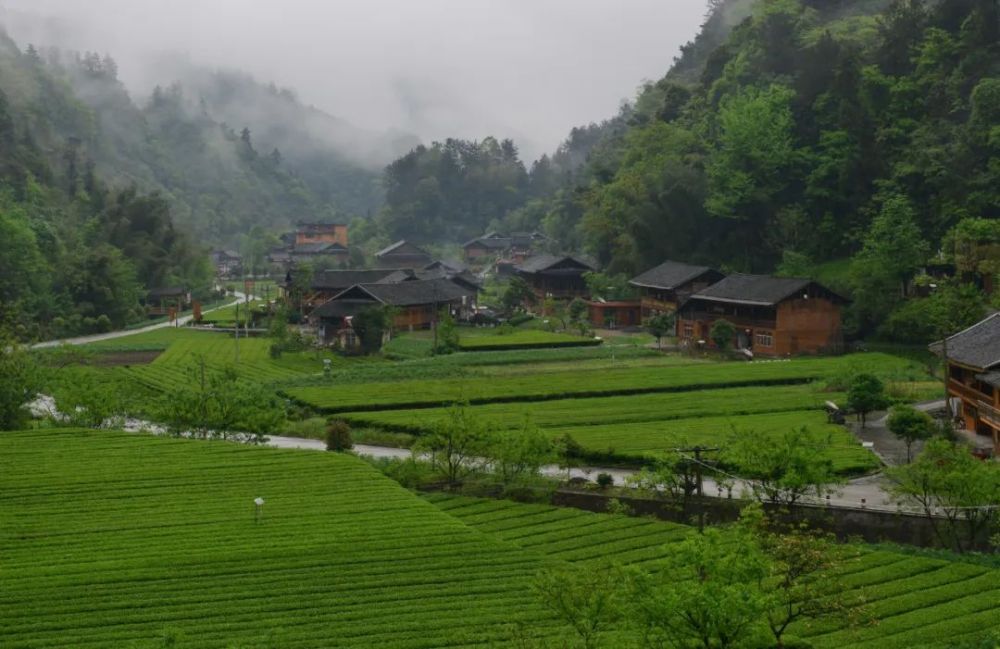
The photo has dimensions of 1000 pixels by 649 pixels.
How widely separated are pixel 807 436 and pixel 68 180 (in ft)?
273

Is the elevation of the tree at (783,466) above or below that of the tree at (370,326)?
below

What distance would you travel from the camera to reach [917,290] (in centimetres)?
5234

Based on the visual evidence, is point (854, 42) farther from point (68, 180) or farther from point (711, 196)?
point (68, 180)

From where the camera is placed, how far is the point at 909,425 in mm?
31297

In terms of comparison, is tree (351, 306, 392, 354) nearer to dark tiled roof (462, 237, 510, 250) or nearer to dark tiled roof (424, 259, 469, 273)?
dark tiled roof (424, 259, 469, 273)

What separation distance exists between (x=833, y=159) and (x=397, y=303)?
25637 millimetres

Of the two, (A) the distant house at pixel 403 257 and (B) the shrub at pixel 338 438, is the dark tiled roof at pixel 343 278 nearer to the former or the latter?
(A) the distant house at pixel 403 257

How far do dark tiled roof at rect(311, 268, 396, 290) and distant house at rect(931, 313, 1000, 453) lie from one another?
1768 inches

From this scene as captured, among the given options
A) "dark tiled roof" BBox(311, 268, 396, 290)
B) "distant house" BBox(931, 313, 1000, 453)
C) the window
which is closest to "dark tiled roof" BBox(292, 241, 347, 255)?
"dark tiled roof" BBox(311, 268, 396, 290)

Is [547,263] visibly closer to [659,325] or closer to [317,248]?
[659,325]

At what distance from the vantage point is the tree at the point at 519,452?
2864 centimetres

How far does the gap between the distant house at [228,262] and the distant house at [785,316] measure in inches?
2960

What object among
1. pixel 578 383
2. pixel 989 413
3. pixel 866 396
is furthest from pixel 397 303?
pixel 989 413

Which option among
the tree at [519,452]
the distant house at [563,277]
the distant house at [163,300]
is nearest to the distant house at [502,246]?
the distant house at [563,277]
